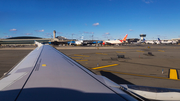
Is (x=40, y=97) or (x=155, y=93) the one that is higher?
(x=40, y=97)

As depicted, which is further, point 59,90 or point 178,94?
point 178,94

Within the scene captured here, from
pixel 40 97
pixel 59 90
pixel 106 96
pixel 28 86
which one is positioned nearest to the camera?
pixel 40 97

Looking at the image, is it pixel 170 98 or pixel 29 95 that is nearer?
pixel 29 95

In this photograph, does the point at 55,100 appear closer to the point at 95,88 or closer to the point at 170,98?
the point at 95,88

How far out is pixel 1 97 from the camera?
175 cm

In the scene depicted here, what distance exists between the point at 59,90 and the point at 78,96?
0.44 meters

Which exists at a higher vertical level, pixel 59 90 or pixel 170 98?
pixel 59 90

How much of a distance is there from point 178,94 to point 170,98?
0.45m

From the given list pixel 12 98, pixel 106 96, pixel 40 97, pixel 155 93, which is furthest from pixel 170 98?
pixel 12 98

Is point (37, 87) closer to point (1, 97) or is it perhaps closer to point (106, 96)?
point (1, 97)

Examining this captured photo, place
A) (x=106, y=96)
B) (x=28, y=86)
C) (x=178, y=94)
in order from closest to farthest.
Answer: (x=106, y=96) < (x=28, y=86) < (x=178, y=94)

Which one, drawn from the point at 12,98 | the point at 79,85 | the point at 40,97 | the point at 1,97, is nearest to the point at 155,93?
the point at 79,85

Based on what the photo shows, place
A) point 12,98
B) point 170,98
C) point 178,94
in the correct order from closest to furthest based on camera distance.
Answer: point 12,98
point 170,98
point 178,94

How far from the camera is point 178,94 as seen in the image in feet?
9.75
